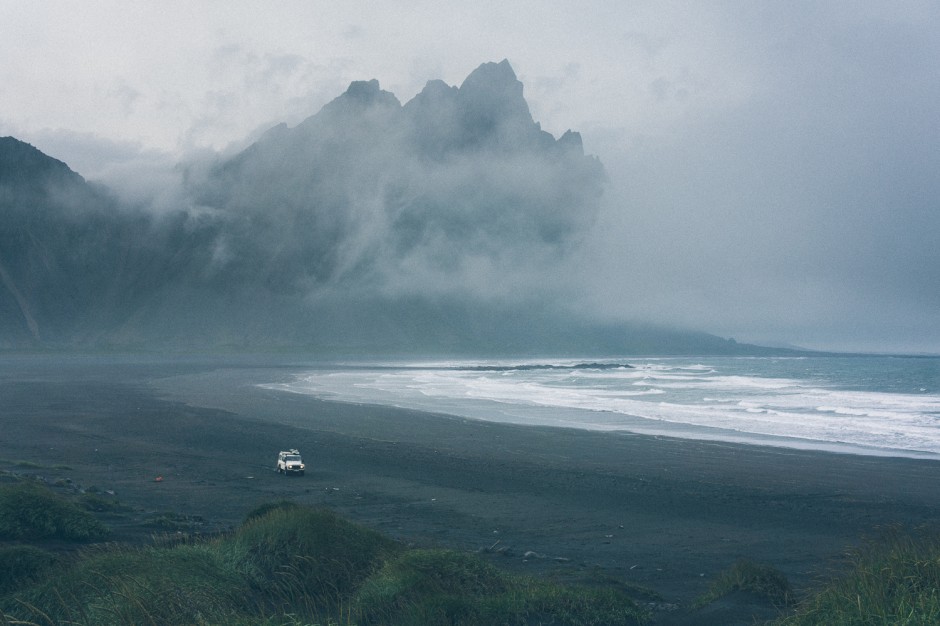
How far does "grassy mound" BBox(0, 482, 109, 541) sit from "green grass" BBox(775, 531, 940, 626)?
11.4 m

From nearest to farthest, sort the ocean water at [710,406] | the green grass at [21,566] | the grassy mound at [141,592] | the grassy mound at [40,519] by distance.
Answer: the grassy mound at [141,592], the green grass at [21,566], the grassy mound at [40,519], the ocean water at [710,406]

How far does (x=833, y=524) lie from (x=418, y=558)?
1296cm

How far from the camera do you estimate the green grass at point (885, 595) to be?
236 inches

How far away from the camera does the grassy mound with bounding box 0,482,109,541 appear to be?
1247 centimetres

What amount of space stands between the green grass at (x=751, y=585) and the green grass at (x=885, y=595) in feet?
9.30

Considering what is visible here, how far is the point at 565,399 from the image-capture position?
56.3m

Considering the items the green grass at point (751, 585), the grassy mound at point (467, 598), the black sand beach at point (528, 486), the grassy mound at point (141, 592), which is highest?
the grassy mound at point (141, 592)

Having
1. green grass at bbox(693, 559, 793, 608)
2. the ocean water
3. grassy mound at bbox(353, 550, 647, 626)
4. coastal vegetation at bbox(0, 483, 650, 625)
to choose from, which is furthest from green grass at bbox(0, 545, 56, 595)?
the ocean water

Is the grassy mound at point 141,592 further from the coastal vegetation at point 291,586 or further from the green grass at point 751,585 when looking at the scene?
the green grass at point 751,585

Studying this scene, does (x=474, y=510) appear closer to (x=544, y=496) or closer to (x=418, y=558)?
(x=544, y=496)

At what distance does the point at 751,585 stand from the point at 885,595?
4.07 metres

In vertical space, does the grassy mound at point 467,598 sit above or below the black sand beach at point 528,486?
above

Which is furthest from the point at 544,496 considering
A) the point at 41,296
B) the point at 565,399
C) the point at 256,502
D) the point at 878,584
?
the point at 41,296

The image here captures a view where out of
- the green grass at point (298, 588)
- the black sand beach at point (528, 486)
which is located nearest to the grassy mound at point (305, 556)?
the green grass at point (298, 588)
